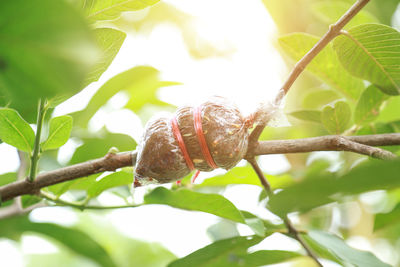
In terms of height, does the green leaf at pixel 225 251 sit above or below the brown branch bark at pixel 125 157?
below

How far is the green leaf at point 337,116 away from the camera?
2.68 ft

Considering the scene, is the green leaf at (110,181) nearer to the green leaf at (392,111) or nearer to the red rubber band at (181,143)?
the red rubber band at (181,143)

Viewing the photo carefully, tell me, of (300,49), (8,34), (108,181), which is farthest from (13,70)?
(300,49)

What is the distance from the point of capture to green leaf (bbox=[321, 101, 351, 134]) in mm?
816

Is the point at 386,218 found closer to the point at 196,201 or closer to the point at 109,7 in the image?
the point at 196,201

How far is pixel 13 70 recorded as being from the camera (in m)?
0.39

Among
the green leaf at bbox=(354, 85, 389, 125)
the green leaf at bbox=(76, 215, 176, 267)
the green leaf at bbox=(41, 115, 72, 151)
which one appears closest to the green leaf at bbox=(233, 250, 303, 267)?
the green leaf at bbox=(354, 85, 389, 125)

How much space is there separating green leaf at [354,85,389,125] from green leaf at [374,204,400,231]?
0.88 ft


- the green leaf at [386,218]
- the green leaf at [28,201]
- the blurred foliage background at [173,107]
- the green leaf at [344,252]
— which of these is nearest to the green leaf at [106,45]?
the blurred foliage background at [173,107]

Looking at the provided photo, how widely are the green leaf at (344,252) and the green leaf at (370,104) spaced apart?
31cm

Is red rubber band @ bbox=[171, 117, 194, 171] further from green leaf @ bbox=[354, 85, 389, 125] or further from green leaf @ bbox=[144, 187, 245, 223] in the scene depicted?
green leaf @ bbox=[354, 85, 389, 125]

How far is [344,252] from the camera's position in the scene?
816 mm

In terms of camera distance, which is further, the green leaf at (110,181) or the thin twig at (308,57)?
the green leaf at (110,181)

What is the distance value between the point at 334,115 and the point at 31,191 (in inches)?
26.4
